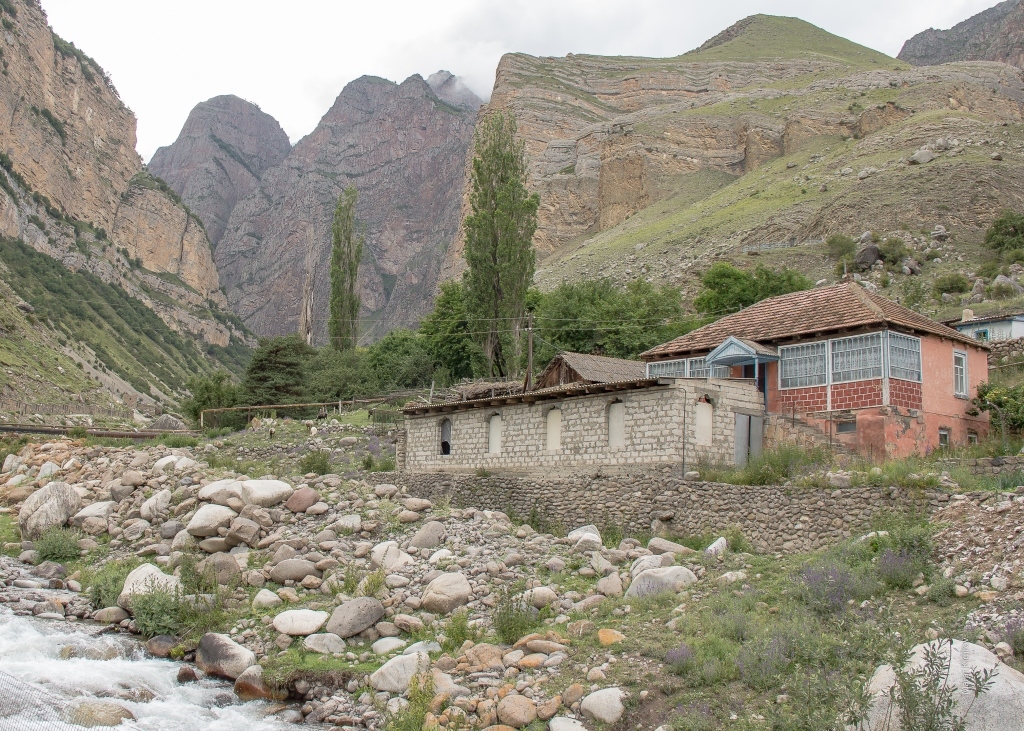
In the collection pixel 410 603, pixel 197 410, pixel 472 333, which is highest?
pixel 472 333

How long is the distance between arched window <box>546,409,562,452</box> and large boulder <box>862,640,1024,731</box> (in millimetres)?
12588

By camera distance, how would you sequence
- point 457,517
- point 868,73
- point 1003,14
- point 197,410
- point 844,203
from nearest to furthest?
point 457,517, point 197,410, point 844,203, point 868,73, point 1003,14

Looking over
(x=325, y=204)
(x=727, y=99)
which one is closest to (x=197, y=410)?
(x=727, y=99)

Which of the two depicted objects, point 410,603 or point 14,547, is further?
point 14,547

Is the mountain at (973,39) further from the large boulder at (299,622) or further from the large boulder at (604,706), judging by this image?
the large boulder at (604,706)

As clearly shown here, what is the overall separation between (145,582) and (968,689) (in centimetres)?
1313

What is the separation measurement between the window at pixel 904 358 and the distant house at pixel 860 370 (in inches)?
0.9

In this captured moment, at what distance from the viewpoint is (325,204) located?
186000mm

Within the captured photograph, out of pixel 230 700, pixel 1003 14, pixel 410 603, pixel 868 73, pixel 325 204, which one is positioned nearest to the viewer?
pixel 230 700

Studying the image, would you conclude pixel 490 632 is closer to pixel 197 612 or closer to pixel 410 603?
pixel 410 603

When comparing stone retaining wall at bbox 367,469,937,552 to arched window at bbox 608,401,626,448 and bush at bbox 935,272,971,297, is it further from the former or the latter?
bush at bbox 935,272,971,297

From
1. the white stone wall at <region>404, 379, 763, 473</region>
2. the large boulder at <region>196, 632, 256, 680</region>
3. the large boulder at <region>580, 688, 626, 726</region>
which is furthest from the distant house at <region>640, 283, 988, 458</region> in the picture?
the large boulder at <region>196, 632, 256, 680</region>

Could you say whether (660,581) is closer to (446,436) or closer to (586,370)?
(446,436)

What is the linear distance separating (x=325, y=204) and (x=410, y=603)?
17983 cm
